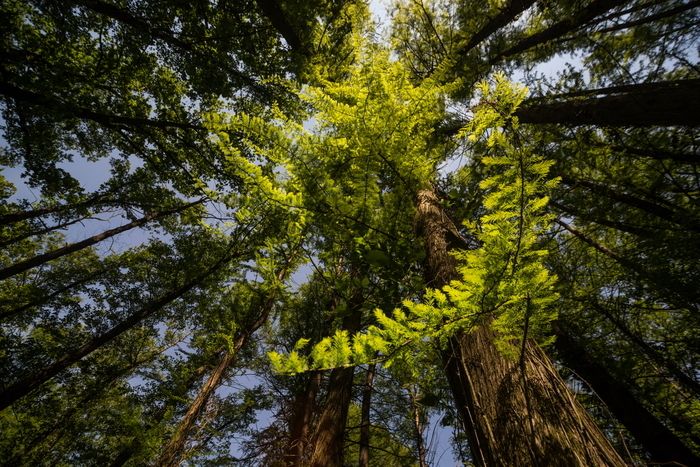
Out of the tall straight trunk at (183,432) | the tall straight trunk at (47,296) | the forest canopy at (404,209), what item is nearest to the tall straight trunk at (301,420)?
the forest canopy at (404,209)

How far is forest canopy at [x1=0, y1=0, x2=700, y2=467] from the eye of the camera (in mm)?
1375

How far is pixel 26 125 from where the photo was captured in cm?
514

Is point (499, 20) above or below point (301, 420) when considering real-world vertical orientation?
above

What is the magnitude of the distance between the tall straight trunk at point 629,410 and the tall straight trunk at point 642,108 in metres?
2.46

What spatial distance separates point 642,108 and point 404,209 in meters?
2.42

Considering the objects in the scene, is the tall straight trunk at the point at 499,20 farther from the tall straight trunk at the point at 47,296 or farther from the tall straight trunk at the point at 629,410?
the tall straight trunk at the point at 47,296

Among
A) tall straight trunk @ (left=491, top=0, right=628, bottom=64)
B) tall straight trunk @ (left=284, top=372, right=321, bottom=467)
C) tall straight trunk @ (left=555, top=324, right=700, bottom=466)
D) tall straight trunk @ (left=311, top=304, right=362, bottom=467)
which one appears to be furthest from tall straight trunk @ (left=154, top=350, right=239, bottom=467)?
tall straight trunk @ (left=491, top=0, right=628, bottom=64)

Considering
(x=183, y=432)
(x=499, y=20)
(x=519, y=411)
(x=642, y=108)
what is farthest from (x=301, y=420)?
(x=499, y=20)

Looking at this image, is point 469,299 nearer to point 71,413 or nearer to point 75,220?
point 75,220

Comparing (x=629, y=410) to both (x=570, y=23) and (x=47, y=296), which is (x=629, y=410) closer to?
(x=570, y=23)

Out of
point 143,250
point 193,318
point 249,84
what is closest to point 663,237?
point 249,84

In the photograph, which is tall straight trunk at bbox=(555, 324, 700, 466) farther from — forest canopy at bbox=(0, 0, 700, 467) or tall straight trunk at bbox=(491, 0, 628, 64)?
tall straight trunk at bbox=(491, 0, 628, 64)

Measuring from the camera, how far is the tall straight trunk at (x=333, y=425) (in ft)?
12.4

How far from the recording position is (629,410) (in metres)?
3.39
